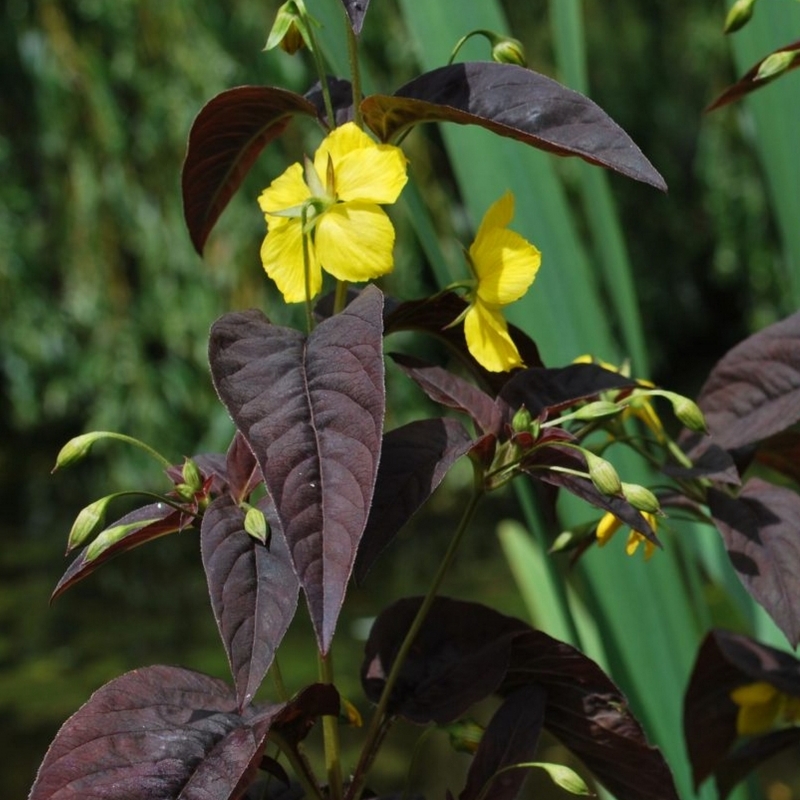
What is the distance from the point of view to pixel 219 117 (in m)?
0.52

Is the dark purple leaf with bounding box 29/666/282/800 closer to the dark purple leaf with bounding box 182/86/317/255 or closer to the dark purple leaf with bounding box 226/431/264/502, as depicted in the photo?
the dark purple leaf with bounding box 226/431/264/502

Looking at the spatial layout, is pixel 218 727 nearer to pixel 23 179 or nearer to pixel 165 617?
pixel 165 617

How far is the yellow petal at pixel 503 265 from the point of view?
505 mm

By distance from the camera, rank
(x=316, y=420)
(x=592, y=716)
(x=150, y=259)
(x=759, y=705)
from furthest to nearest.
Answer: (x=150, y=259)
(x=759, y=705)
(x=592, y=716)
(x=316, y=420)

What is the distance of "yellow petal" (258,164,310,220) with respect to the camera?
50 cm

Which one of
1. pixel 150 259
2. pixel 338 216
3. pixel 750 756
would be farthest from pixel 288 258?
pixel 150 259

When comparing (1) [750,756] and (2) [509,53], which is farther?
(1) [750,756]

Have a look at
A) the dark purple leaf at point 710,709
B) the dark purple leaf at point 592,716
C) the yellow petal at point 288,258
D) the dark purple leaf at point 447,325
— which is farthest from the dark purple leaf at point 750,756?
the yellow petal at point 288,258

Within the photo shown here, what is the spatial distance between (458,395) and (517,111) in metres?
0.11

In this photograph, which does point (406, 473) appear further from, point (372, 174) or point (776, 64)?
point (776, 64)

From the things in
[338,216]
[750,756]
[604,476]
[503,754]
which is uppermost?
[338,216]

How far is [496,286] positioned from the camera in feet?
1.66

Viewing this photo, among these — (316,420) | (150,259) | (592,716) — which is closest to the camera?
(316,420)

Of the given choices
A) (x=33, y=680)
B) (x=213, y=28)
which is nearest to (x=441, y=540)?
(x=33, y=680)
